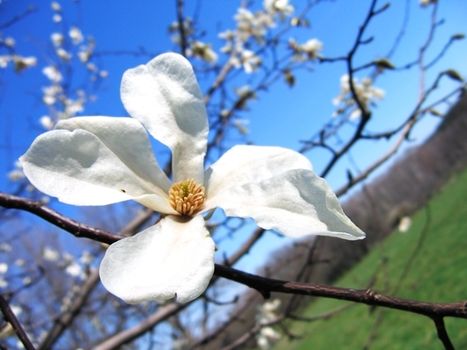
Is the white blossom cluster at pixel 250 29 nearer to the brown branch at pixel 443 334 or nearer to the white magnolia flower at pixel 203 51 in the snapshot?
the white magnolia flower at pixel 203 51

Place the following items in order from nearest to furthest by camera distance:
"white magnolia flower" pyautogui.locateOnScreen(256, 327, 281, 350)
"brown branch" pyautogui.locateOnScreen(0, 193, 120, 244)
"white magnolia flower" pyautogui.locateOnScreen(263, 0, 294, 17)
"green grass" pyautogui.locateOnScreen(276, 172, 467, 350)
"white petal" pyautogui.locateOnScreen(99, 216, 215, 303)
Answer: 1. "white petal" pyautogui.locateOnScreen(99, 216, 215, 303)
2. "brown branch" pyautogui.locateOnScreen(0, 193, 120, 244)
3. "white magnolia flower" pyautogui.locateOnScreen(263, 0, 294, 17)
4. "white magnolia flower" pyautogui.locateOnScreen(256, 327, 281, 350)
5. "green grass" pyautogui.locateOnScreen(276, 172, 467, 350)

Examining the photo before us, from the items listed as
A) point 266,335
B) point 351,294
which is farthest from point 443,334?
point 266,335

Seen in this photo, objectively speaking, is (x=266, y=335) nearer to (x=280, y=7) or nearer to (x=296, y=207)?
(x=280, y=7)

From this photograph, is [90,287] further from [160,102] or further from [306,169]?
[306,169]

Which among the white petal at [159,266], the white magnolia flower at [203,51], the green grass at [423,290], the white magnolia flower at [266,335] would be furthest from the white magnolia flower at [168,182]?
the white magnolia flower at [266,335]

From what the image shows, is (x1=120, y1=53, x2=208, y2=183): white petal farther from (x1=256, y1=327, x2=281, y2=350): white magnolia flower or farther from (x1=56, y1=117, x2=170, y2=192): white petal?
(x1=256, y1=327, x2=281, y2=350): white magnolia flower

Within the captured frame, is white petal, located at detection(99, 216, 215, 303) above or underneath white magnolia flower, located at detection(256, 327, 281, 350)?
above

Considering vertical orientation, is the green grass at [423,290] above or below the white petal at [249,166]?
below

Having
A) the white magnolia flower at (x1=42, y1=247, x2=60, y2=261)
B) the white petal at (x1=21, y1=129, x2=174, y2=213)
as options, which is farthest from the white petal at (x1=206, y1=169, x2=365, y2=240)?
the white magnolia flower at (x1=42, y1=247, x2=60, y2=261)
